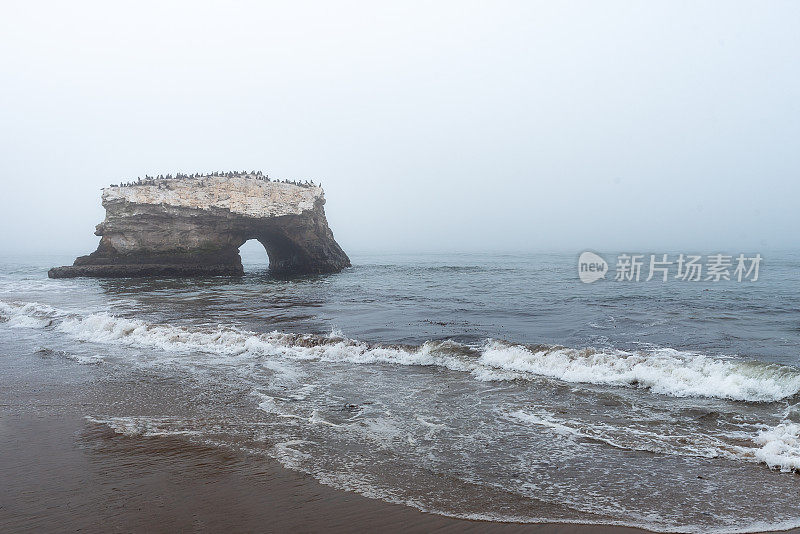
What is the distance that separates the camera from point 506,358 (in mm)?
8820

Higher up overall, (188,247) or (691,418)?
(188,247)

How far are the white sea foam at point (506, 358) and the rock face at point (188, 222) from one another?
22.0 metres

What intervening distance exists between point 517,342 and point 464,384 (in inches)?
124

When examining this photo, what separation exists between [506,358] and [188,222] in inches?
1246

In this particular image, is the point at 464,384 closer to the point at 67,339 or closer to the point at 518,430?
the point at 518,430

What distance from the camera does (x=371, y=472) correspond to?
424 cm

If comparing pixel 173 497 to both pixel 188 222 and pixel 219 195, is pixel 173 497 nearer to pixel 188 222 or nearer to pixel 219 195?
pixel 219 195

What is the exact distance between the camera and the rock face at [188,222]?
109 ft

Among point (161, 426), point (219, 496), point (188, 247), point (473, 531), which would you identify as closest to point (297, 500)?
point (219, 496)

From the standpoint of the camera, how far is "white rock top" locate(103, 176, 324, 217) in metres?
33.1

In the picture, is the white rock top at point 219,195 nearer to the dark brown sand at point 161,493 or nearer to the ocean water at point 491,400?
the ocean water at point 491,400

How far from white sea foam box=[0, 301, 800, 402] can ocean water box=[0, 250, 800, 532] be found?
39 mm

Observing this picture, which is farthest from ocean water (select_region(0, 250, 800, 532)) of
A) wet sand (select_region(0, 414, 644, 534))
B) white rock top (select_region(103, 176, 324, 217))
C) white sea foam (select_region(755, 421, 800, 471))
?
white rock top (select_region(103, 176, 324, 217))

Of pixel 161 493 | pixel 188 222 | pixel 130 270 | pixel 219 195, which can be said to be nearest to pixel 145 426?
pixel 161 493
